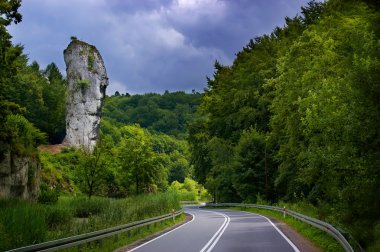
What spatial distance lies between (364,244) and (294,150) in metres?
20.1

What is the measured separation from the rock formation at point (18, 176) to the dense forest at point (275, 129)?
62cm

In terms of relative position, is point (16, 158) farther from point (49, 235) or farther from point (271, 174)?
point (271, 174)

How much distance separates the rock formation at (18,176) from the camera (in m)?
28.8

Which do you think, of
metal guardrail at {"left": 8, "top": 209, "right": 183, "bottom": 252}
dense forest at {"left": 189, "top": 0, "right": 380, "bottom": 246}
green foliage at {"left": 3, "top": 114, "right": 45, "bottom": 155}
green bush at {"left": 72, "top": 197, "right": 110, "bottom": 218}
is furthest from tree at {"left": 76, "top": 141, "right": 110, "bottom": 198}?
metal guardrail at {"left": 8, "top": 209, "right": 183, "bottom": 252}

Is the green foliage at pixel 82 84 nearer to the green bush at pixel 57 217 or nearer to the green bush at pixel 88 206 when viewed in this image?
the green bush at pixel 88 206

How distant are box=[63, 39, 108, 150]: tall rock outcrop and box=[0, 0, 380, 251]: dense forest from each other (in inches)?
250

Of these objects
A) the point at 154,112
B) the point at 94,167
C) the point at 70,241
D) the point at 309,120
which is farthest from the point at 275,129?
the point at 154,112

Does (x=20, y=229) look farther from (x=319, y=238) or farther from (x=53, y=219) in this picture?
(x=319, y=238)

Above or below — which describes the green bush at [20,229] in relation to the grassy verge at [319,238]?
above

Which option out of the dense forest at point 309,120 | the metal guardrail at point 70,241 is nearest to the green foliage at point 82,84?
the dense forest at point 309,120

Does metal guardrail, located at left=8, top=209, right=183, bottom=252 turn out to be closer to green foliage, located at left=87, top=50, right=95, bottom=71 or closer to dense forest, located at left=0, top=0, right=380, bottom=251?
dense forest, located at left=0, top=0, right=380, bottom=251

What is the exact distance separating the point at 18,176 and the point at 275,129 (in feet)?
64.8

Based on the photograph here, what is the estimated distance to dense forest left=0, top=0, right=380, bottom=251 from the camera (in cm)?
1480

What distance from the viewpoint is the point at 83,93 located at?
234ft
